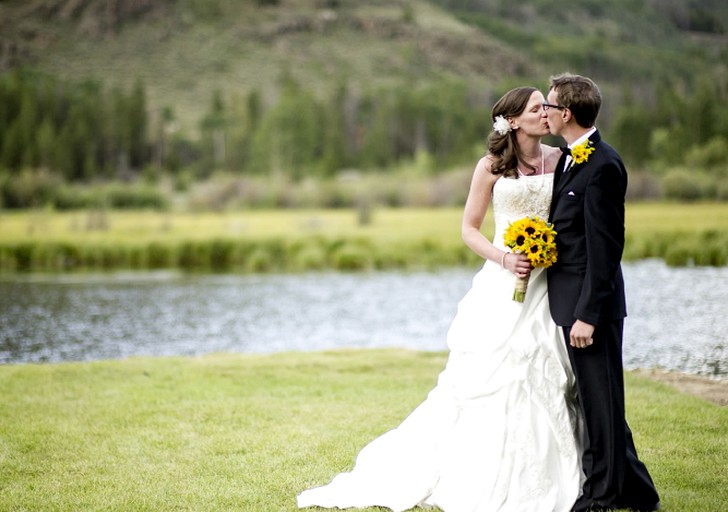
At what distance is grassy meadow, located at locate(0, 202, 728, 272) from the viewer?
39000mm

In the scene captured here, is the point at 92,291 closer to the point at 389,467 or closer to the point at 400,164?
the point at 389,467

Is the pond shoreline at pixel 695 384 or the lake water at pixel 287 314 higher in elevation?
A: the pond shoreline at pixel 695 384

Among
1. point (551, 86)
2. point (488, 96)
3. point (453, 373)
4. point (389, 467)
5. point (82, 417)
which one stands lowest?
point (82, 417)

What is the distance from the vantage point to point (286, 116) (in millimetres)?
113375

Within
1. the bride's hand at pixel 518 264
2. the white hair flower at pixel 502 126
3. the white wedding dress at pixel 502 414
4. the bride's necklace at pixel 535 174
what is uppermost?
the white hair flower at pixel 502 126

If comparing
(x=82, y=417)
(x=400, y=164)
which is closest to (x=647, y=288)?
(x=82, y=417)

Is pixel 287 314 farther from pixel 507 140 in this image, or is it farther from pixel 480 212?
pixel 507 140

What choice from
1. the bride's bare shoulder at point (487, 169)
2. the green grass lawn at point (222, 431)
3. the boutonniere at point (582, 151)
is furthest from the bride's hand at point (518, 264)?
the green grass lawn at point (222, 431)

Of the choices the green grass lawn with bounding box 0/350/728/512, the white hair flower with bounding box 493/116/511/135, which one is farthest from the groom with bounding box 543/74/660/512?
the green grass lawn with bounding box 0/350/728/512

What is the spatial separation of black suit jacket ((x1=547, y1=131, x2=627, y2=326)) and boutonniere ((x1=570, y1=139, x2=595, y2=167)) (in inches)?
1.3

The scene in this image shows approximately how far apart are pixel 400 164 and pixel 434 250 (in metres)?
73.8

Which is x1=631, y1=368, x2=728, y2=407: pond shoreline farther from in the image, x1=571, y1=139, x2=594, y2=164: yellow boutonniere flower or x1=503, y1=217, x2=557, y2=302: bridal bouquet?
x1=571, y1=139, x2=594, y2=164: yellow boutonniere flower

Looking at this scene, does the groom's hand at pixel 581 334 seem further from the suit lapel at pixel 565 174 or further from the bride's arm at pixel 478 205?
the suit lapel at pixel 565 174

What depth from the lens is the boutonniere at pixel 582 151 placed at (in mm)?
5154
